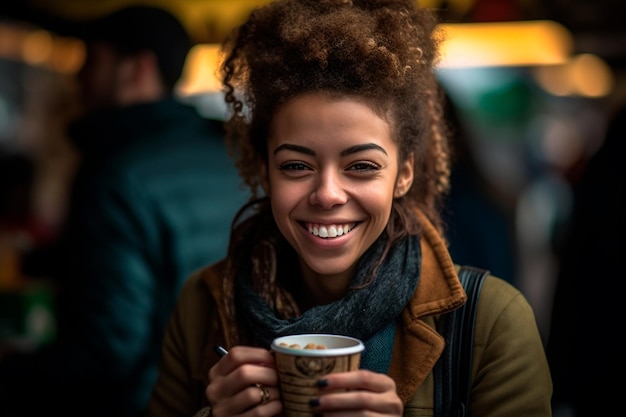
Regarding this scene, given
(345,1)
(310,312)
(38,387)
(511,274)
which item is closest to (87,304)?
(38,387)

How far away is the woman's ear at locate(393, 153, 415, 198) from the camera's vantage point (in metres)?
Answer: 2.29

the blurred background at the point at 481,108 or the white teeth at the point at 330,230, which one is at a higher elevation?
the blurred background at the point at 481,108

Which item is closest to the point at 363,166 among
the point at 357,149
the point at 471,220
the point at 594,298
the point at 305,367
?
the point at 357,149

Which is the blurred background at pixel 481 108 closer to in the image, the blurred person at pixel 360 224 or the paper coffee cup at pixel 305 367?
the blurred person at pixel 360 224

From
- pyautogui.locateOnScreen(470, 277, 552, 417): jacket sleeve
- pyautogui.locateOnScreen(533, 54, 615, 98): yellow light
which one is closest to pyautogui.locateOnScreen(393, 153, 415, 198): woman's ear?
pyautogui.locateOnScreen(470, 277, 552, 417): jacket sleeve

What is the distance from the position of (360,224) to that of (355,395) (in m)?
0.51

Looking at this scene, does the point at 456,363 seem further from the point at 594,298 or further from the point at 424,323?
the point at 594,298

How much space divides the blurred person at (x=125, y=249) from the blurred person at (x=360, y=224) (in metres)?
1.10

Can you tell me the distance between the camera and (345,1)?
2197 millimetres

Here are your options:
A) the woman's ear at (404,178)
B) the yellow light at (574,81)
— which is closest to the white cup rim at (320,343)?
the woman's ear at (404,178)

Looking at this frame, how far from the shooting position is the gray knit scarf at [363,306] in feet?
7.05

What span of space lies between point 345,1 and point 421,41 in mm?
234

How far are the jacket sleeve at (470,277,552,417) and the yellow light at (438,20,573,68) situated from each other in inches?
133

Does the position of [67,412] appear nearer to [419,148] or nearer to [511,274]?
[419,148]
